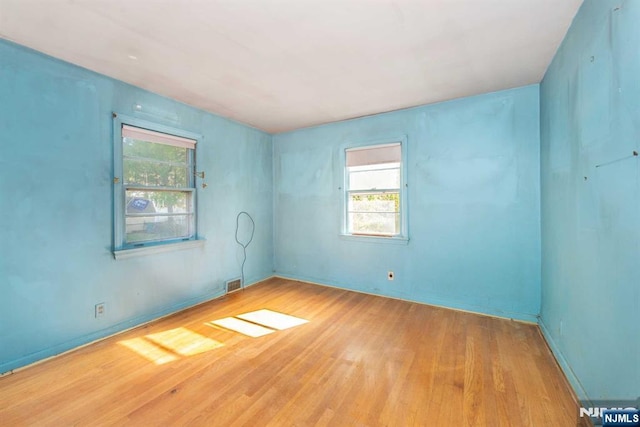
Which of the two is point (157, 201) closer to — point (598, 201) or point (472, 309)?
point (598, 201)

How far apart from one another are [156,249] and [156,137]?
131 centimetres

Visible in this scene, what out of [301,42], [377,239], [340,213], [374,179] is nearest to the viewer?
[301,42]

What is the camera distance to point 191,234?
3.45m

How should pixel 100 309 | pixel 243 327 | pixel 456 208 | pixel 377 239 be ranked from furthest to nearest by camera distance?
1. pixel 377 239
2. pixel 456 208
3. pixel 243 327
4. pixel 100 309

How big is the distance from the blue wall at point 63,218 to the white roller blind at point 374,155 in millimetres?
2340

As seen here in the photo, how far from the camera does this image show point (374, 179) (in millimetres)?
3879

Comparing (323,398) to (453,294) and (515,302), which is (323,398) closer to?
(453,294)

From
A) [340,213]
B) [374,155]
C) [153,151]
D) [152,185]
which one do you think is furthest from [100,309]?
[374,155]

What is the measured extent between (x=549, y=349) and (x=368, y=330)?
1.61 meters

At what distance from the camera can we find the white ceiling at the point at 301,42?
5.62 ft

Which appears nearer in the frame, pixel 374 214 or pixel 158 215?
pixel 158 215

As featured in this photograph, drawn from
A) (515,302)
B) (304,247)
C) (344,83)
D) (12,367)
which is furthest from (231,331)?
(515,302)

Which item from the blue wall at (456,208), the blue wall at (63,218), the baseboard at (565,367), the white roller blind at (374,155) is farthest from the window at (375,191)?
the blue wall at (63,218)

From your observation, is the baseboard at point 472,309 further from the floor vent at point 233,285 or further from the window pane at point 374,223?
the floor vent at point 233,285
